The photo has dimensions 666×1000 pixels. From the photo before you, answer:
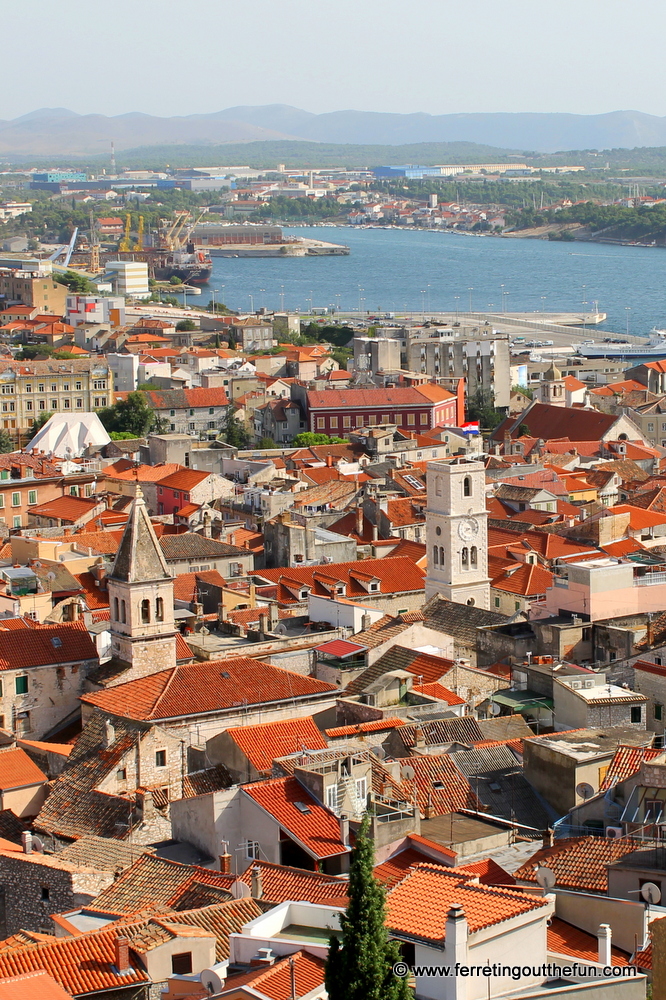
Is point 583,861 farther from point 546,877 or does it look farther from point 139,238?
point 139,238

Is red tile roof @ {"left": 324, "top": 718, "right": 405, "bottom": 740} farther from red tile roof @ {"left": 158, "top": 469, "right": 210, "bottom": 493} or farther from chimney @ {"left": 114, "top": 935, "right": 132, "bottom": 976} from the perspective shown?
red tile roof @ {"left": 158, "top": 469, "right": 210, "bottom": 493}

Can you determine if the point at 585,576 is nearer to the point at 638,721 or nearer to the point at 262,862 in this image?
the point at 638,721

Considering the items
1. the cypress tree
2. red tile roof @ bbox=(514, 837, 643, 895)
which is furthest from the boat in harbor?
the cypress tree

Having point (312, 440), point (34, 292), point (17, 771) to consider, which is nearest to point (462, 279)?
point (34, 292)

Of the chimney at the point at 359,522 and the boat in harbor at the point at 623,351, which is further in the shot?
the boat in harbor at the point at 623,351

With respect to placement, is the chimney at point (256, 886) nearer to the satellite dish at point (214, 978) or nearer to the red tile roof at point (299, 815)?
the red tile roof at point (299, 815)

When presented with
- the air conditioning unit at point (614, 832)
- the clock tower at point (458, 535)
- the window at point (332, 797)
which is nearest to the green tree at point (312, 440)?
the clock tower at point (458, 535)

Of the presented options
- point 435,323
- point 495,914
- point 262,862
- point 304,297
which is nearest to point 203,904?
point 262,862
